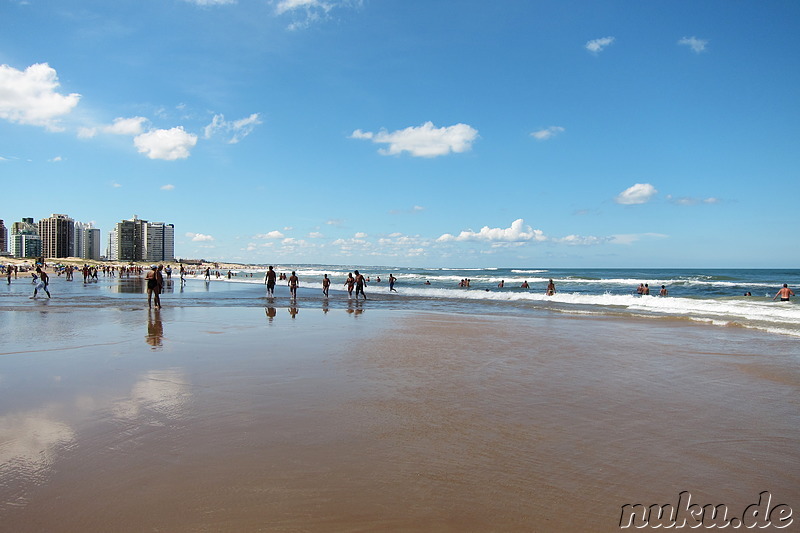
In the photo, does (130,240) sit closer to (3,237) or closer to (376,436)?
(3,237)

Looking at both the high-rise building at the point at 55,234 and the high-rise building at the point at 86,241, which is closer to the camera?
the high-rise building at the point at 55,234

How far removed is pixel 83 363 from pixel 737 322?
68.6 ft

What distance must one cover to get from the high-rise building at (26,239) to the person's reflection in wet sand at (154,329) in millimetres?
163632

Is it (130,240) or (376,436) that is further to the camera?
(130,240)

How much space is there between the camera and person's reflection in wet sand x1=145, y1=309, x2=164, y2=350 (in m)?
10.9

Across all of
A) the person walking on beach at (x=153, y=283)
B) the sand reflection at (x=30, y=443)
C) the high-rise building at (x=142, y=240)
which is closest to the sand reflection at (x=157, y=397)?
the sand reflection at (x=30, y=443)

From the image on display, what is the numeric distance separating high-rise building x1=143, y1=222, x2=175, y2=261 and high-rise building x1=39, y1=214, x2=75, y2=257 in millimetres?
24012

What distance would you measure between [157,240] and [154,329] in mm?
177614

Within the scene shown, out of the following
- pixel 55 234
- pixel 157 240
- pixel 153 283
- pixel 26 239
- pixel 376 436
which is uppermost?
pixel 55 234

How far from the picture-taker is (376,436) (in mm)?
5086

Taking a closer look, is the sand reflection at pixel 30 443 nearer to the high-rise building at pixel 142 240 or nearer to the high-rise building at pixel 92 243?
the high-rise building at pixel 142 240

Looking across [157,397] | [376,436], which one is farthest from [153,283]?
[376,436]

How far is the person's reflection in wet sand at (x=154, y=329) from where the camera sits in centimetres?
1087

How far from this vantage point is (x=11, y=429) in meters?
5.05
